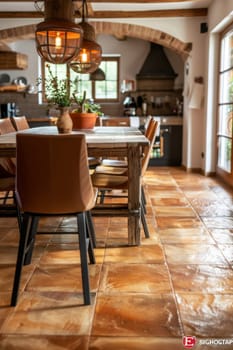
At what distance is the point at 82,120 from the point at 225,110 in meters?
2.90

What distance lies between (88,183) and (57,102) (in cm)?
129

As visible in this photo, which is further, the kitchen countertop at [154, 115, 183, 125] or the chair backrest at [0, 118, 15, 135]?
the kitchen countertop at [154, 115, 183, 125]

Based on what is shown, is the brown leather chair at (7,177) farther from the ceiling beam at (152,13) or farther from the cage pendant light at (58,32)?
the ceiling beam at (152,13)

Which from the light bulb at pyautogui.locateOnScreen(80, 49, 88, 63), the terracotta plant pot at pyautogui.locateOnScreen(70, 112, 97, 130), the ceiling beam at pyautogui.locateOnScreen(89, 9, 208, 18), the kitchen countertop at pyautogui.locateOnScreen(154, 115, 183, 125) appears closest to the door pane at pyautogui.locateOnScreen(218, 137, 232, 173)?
the kitchen countertop at pyautogui.locateOnScreen(154, 115, 183, 125)

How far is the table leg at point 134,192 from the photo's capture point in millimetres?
2756

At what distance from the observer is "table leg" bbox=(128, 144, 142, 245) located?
9.04 feet

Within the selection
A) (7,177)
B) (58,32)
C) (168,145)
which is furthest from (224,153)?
(58,32)

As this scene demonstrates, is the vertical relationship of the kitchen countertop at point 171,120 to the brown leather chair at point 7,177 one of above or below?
above

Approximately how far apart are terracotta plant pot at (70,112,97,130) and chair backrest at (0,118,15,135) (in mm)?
642

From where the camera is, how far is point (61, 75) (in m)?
8.81

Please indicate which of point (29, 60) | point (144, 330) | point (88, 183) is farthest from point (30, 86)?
point (144, 330)

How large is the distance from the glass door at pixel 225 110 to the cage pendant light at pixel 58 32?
3233mm

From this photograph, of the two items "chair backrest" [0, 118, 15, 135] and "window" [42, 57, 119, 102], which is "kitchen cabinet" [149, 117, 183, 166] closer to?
"window" [42, 57, 119, 102]

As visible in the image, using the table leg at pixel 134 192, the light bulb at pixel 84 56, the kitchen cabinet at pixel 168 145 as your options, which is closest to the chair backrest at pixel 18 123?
the light bulb at pixel 84 56
